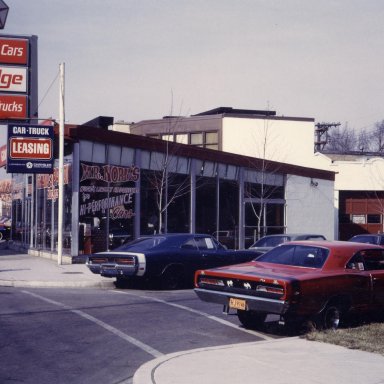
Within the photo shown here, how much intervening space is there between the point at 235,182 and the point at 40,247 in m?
9.01

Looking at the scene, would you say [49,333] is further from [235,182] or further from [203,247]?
[235,182]

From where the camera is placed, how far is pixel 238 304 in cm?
1027

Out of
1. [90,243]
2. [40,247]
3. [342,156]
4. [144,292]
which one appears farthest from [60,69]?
[342,156]

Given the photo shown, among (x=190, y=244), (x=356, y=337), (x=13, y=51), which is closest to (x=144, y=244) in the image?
(x=190, y=244)

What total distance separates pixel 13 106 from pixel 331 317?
776 inches

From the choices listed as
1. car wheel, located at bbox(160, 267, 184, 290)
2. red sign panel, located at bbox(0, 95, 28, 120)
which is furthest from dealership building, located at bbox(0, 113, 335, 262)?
car wheel, located at bbox(160, 267, 184, 290)

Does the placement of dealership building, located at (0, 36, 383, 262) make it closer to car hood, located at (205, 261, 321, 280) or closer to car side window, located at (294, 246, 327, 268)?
car hood, located at (205, 261, 321, 280)

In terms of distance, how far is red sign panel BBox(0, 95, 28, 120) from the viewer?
87.8 ft

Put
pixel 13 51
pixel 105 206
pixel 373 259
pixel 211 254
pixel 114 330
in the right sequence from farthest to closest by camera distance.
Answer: pixel 13 51 < pixel 105 206 < pixel 211 254 < pixel 373 259 < pixel 114 330

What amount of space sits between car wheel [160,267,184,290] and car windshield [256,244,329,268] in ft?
16.9

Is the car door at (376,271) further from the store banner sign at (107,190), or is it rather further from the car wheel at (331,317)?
the store banner sign at (107,190)

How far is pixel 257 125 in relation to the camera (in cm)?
4388

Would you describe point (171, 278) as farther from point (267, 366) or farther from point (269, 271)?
point (267, 366)

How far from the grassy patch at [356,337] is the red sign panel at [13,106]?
19.7 meters
